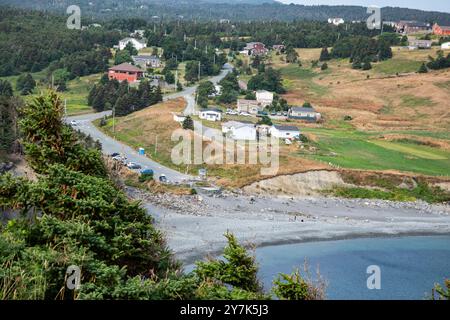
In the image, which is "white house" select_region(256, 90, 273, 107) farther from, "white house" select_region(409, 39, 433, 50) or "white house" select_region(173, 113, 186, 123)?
"white house" select_region(409, 39, 433, 50)

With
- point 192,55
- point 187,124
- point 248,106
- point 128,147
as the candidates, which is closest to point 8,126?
point 128,147

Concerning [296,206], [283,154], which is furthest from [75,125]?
[296,206]

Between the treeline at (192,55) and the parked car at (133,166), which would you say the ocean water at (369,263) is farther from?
the treeline at (192,55)

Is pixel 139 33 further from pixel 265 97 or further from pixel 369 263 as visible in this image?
pixel 369 263

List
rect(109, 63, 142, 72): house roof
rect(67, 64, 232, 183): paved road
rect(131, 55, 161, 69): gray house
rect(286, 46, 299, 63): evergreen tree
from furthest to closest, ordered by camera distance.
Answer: rect(286, 46, 299, 63): evergreen tree → rect(131, 55, 161, 69): gray house → rect(109, 63, 142, 72): house roof → rect(67, 64, 232, 183): paved road

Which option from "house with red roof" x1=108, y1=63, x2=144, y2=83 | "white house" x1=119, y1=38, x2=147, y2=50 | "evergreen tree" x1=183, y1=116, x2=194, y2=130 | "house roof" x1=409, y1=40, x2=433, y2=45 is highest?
"house roof" x1=409, y1=40, x2=433, y2=45

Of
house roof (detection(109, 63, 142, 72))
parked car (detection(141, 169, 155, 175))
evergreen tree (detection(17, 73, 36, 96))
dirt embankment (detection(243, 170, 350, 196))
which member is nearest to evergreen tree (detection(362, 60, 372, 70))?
house roof (detection(109, 63, 142, 72))

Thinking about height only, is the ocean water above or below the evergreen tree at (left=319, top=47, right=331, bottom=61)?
below

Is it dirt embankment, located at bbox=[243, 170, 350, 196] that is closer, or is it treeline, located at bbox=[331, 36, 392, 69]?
dirt embankment, located at bbox=[243, 170, 350, 196]
